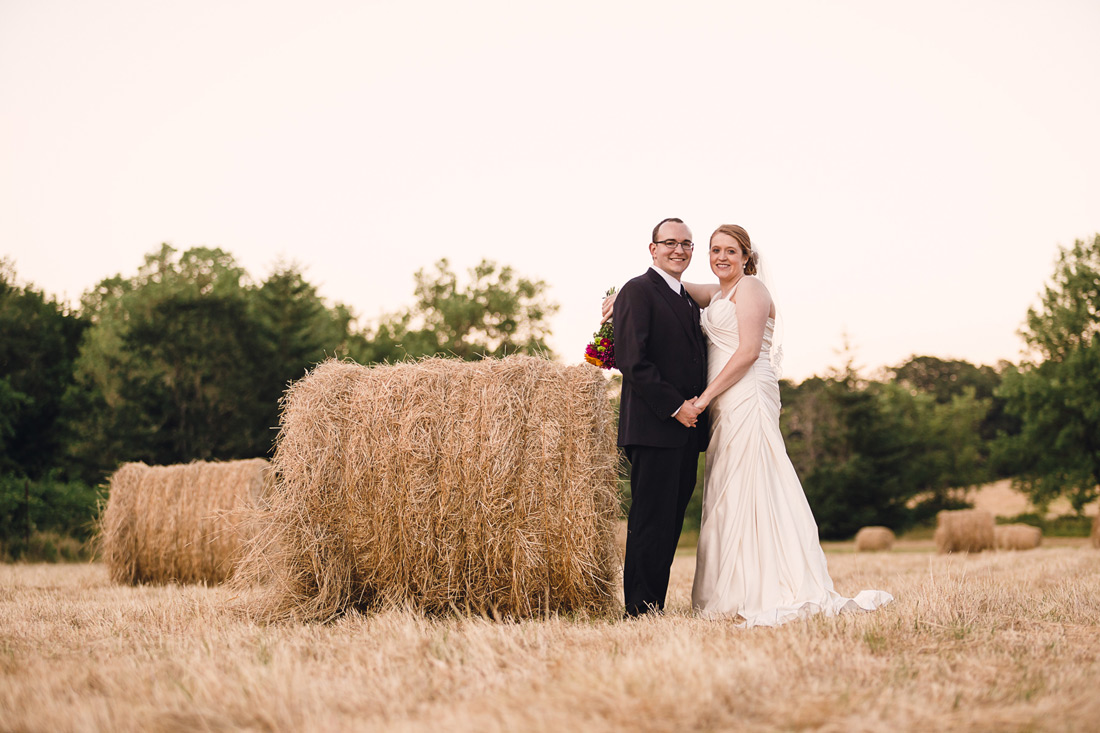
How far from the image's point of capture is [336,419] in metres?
5.53

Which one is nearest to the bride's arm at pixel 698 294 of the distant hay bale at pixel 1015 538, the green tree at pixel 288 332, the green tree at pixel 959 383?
the distant hay bale at pixel 1015 538

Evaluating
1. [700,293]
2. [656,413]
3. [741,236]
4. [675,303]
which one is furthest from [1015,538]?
[656,413]

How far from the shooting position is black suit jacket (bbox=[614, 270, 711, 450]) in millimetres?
5258

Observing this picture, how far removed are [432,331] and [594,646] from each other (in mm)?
35015

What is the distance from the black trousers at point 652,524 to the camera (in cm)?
525

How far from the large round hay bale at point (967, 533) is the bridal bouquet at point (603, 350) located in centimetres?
1364

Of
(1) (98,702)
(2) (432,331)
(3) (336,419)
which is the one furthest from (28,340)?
(1) (98,702)

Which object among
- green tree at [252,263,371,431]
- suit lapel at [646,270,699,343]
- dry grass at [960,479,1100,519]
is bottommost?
dry grass at [960,479,1100,519]

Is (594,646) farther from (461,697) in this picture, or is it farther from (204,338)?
(204,338)

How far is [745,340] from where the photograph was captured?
17.8ft

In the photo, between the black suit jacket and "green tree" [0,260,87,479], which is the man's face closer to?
the black suit jacket

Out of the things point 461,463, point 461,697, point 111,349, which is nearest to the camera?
point 461,697

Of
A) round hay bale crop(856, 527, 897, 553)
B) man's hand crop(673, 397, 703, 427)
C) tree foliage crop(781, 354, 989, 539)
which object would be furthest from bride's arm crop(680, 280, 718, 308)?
tree foliage crop(781, 354, 989, 539)

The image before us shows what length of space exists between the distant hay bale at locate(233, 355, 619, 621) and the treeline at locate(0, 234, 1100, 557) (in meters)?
11.3
